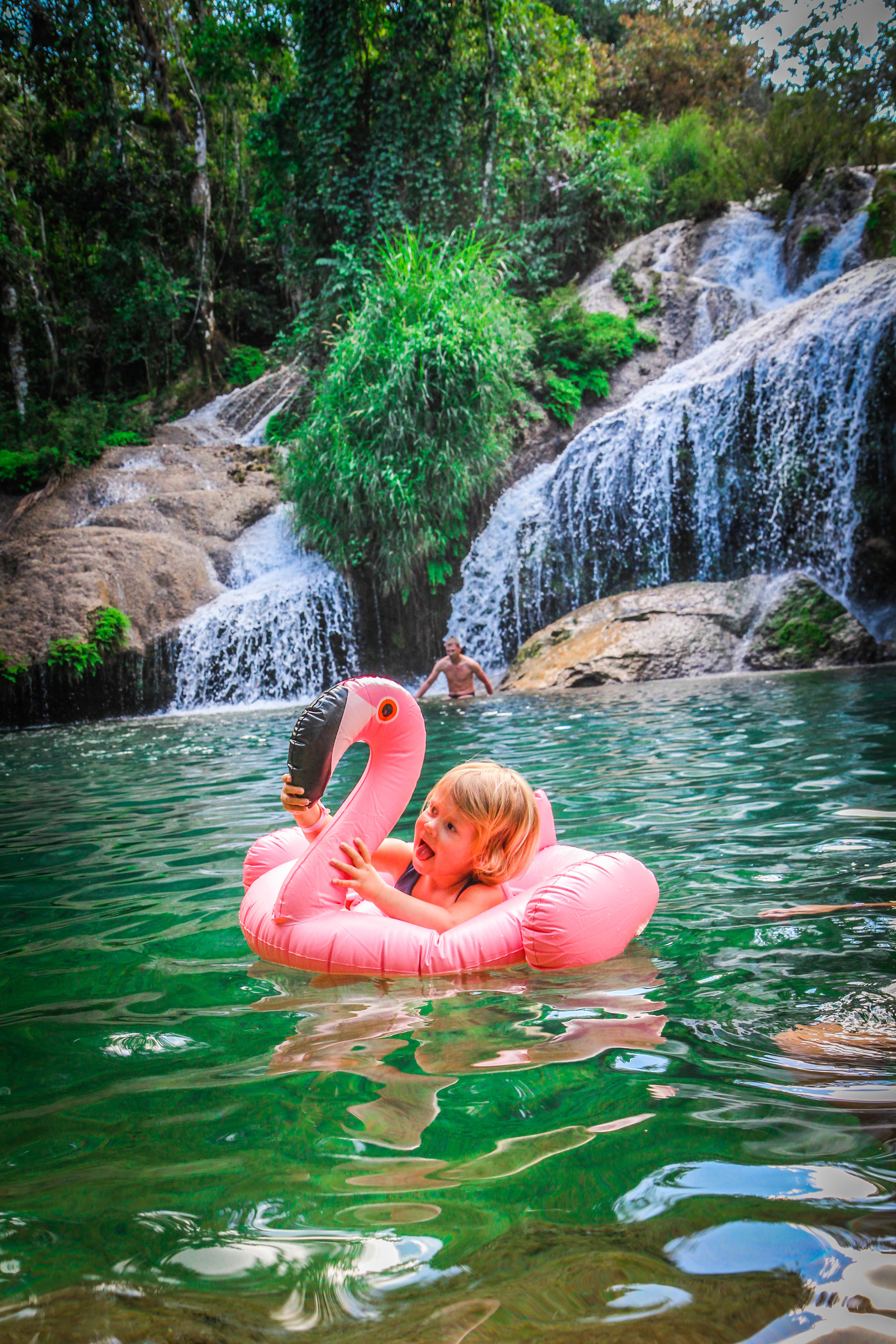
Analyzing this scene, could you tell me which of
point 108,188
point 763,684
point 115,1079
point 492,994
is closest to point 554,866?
point 492,994

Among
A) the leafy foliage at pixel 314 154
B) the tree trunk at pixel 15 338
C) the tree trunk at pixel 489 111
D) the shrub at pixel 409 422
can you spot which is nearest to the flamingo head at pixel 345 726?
the shrub at pixel 409 422

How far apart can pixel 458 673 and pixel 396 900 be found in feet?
27.1

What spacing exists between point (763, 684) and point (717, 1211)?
26.3 feet

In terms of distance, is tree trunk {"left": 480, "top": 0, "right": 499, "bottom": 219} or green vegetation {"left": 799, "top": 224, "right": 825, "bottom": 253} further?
tree trunk {"left": 480, "top": 0, "right": 499, "bottom": 219}

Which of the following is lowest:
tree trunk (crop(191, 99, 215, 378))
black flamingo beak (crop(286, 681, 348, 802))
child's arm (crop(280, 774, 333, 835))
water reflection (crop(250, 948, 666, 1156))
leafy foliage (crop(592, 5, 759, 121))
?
water reflection (crop(250, 948, 666, 1156))

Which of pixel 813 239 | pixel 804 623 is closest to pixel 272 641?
pixel 804 623

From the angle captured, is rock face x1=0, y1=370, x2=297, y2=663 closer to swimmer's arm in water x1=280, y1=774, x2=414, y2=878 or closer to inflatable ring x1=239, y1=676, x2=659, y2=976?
swimmer's arm in water x1=280, y1=774, x2=414, y2=878

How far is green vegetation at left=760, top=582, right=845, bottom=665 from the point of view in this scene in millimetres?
10469

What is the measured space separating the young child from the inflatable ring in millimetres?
53

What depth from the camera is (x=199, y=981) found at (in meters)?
2.66

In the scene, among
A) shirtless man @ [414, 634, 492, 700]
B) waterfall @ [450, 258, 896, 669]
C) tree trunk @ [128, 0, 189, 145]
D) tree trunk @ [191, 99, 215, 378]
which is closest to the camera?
shirtless man @ [414, 634, 492, 700]

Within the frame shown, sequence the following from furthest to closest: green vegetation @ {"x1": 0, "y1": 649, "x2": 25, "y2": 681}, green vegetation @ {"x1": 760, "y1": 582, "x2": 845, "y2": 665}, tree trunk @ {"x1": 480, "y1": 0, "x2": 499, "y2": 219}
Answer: tree trunk @ {"x1": 480, "y1": 0, "x2": 499, "y2": 219}
green vegetation @ {"x1": 0, "y1": 649, "x2": 25, "y2": 681}
green vegetation @ {"x1": 760, "y1": 582, "x2": 845, "y2": 665}

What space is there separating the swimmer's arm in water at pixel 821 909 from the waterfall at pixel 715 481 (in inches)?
387

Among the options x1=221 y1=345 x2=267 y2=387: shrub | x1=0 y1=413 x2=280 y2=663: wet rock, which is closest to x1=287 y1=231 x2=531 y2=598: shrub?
x1=0 y1=413 x2=280 y2=663: wet rock
